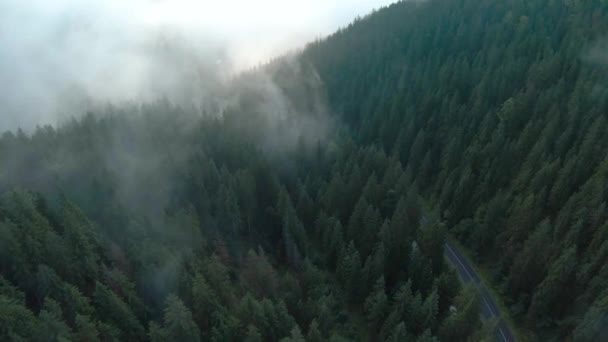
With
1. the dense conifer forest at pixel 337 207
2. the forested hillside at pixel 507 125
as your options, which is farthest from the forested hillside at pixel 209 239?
the forested hillside at pixel 507 125

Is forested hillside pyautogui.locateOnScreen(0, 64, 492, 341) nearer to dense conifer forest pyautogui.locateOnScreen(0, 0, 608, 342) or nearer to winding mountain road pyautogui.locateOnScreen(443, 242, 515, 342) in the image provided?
dense conifer forest pyautogui.locateOnScreen(0, 0, 608, 342)

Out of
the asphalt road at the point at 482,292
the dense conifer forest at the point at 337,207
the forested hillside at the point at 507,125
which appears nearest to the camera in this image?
the dense conifer forest at the point at 337,207

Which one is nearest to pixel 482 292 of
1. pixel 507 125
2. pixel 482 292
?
pixel 482 292

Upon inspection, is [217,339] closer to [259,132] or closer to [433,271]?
[433,271]

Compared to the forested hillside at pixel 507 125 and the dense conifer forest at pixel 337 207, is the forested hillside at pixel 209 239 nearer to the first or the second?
the dense conifer forest at pixel 337 207

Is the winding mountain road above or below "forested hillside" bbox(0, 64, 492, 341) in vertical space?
below

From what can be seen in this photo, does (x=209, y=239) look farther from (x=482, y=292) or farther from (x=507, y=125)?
(x=507, y=125)

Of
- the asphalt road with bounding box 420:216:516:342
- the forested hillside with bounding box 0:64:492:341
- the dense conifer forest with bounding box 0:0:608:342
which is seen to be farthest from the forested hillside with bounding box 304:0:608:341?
the forested hillside with bounding box 0:64:492:341
